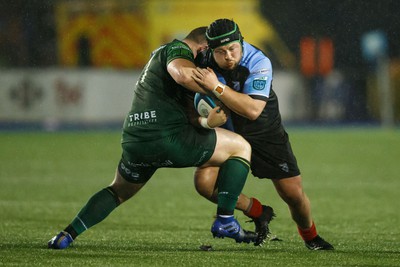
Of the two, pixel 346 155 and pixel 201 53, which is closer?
pixel 201 53

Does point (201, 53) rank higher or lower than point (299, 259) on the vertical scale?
higher

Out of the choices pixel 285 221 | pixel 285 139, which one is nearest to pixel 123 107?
pixel 285 221

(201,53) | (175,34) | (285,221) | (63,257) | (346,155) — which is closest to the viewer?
(63,257)

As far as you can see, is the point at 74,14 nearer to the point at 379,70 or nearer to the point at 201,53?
the point at 379,70

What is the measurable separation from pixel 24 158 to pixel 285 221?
27.2 ft

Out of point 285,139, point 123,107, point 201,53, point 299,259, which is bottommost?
point 123,107

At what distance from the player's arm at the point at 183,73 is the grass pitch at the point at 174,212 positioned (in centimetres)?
115

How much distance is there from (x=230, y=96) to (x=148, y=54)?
2096 centimetres

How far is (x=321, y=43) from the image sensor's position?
29453 mm

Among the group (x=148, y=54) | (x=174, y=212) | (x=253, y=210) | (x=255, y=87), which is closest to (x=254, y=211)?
(x=253, y=210)

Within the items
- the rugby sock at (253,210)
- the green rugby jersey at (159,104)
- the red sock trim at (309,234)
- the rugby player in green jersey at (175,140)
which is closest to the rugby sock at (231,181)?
the rugby player in green jersey at (175,140)

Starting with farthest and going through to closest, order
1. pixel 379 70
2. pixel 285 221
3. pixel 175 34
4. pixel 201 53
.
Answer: pixel 379 70
pixel 175 34
pixel 285 221
pixel 201 53

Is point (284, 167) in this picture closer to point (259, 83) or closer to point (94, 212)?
point (259, 83)

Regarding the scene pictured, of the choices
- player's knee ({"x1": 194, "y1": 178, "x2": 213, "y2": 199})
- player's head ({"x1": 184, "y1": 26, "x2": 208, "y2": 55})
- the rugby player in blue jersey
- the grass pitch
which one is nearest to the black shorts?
the rugby player in blue jersey
